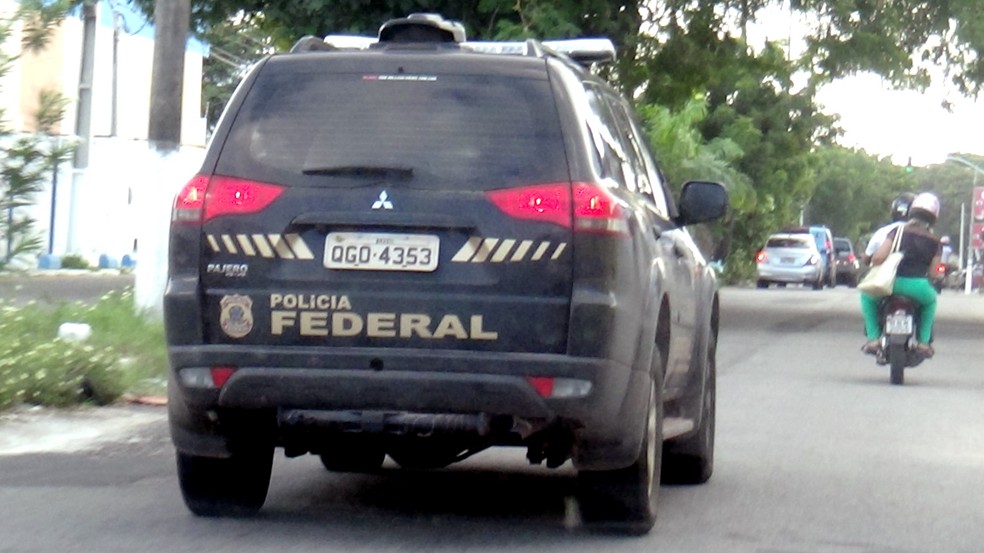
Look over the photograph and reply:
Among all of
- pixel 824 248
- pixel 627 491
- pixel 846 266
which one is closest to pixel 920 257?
pixel 627 491

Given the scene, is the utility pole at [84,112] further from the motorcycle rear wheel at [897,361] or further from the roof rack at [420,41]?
the roof rack at [420,41]

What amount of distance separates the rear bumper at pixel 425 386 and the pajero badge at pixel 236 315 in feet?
0.22

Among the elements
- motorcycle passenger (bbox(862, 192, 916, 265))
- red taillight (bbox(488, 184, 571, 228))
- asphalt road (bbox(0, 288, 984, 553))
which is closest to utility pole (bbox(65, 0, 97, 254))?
motorcycle passenger (bbox(862, 192, 916, 265))

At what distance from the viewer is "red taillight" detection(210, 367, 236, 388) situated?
6.43 metres

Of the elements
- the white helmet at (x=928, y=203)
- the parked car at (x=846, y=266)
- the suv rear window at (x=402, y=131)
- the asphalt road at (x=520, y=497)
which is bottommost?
the parked car at (x=846, y=266)

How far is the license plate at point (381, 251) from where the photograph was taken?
6.35 metres

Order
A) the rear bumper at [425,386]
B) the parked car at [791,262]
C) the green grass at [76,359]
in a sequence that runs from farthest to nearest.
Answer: the parked car at [791,262] < the green grass at [76,359] < the rear bumper at [425,386]

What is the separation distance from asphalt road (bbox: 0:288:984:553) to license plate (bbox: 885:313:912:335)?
247 centimetres

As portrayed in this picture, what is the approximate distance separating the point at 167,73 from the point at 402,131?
846 centimetres

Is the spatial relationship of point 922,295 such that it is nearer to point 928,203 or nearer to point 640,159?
point 928,203

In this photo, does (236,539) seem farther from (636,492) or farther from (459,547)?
(636,492)

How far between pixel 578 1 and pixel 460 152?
14606 mm

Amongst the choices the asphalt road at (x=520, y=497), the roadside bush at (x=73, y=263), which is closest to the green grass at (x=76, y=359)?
the asphalt road at (x=520, y=497)

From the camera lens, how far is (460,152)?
21.3 feet
